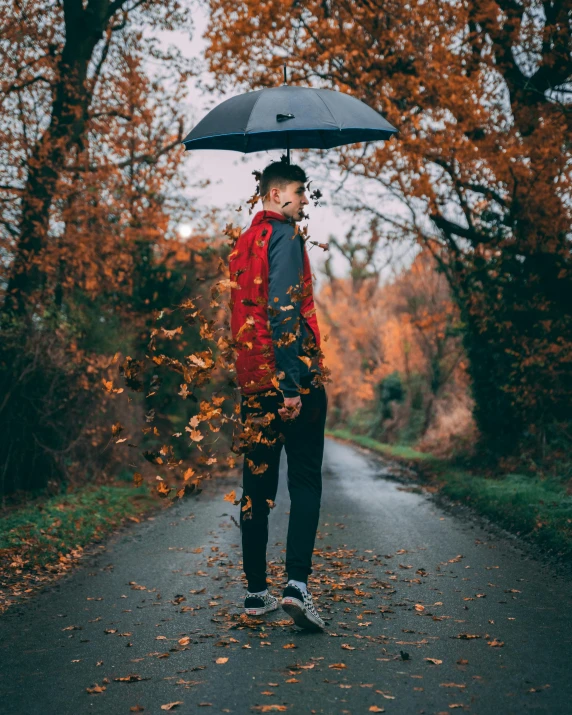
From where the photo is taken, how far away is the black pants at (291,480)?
441 centimetres

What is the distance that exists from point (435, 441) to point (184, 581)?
15359 mm

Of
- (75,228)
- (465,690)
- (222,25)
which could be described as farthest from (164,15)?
(465,690)

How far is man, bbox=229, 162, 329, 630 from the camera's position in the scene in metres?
4.27

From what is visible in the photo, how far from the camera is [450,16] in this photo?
11.3 m

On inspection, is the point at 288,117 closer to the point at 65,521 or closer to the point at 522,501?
the point at 65,521

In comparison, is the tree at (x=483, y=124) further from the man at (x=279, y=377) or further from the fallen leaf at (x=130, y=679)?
the fallen leaf at (x=130, y=679)

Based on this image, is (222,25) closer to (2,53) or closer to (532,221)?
(2,53)

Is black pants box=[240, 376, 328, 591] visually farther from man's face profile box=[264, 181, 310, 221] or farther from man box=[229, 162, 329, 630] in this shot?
man's face profile box=[264, 181, 310, 221]

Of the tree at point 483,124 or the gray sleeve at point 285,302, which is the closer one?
the gray sleeve at point 285,302

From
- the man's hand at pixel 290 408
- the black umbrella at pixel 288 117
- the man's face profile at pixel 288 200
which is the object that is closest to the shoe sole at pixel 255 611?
the man's hand at pixel 290 408

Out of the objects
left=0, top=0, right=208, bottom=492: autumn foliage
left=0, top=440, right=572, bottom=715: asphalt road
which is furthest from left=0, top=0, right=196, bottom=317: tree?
left=0, top=440, right=572, bottom=715: asphalt road

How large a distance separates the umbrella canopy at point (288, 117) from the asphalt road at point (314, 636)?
2926 mm

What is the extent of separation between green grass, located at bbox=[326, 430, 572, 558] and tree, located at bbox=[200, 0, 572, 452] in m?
1.46

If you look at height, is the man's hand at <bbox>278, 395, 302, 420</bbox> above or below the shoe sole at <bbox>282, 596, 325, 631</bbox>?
above
